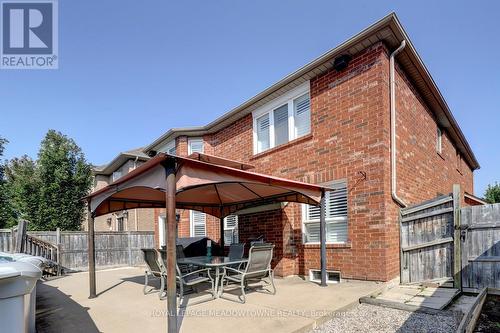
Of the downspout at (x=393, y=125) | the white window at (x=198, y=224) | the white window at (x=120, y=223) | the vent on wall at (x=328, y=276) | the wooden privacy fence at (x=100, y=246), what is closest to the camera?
the downspout at (x=393, y=125)

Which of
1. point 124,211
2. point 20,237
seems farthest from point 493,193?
point 20,237

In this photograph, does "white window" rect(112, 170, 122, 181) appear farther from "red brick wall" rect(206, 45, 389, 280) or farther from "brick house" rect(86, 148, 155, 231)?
"red brick wall" rect(206, 45, 389, 280)

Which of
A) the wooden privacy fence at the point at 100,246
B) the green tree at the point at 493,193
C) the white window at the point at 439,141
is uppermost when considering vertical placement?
the white window at the point at 439,141

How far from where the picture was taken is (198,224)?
12812 millimetres

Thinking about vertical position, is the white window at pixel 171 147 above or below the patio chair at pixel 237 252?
above

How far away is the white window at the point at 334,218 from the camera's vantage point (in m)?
7.56

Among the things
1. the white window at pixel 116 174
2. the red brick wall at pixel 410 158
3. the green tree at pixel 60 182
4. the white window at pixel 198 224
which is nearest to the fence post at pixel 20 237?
the white window at pixel 198 224

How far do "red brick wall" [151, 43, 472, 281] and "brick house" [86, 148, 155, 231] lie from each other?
33.2ft

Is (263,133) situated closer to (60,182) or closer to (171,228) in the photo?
(171,228)

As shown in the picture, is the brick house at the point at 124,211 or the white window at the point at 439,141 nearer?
the white window at the point at 439,141

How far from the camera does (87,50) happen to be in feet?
30.0

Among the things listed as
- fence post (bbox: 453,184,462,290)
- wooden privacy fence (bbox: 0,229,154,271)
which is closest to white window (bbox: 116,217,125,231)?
wooden privacy fence (bbox: 0,229,154,271)

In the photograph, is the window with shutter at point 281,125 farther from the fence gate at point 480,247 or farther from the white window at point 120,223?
the white window at point 120,223

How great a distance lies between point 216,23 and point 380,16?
16.1 feet
